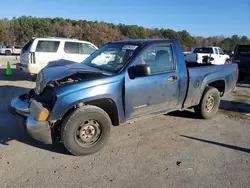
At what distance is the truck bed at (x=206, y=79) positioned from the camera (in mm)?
5223

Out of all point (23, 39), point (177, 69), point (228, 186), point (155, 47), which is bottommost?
point (228, 186)

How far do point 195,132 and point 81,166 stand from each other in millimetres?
2523

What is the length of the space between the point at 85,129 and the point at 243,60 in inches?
Result: 429

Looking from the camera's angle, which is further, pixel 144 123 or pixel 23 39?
pixel 23 39

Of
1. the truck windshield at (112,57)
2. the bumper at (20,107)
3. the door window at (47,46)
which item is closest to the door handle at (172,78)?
the truck windshield at (112,57)

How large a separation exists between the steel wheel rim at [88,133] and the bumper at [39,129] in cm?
44

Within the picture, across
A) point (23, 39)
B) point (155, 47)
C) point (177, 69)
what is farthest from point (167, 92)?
point (23, 39)

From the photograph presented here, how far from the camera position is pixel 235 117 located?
6367 mm

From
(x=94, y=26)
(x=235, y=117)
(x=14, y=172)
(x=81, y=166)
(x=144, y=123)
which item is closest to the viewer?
(x=14, y=172)

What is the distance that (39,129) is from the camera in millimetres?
3689

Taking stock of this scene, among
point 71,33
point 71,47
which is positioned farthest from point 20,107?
point 71,33

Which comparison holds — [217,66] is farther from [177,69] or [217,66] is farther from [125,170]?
[125,170]

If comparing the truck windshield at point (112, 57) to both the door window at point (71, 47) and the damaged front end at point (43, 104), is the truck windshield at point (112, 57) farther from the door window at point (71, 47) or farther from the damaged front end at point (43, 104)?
the door window at point (71, 47)

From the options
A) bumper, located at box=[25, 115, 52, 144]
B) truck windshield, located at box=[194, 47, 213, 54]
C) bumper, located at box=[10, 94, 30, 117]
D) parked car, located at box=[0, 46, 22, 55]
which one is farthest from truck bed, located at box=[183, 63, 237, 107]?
parked car, located at box=[0, 46, 22, 55]
